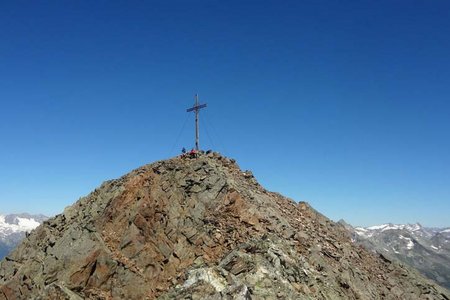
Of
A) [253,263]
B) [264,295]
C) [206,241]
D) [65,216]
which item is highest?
[65,216]

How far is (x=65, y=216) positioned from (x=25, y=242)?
5533 millimetres

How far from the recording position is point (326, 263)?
38.1m

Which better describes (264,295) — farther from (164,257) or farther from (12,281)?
(12,281)

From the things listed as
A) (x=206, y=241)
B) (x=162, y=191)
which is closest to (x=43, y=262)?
(x=162, y=191)

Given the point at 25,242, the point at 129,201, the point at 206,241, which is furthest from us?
the point at 25,242

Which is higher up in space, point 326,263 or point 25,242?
point 25,242

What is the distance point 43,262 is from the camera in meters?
38.4

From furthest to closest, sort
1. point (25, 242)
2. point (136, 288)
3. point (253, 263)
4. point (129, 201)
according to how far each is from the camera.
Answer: point (25, 242) → point (129, 201) → point (136, 288) → point (253, 263)

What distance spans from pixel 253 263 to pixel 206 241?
265 inches

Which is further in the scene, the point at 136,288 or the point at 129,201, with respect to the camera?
the point at 129,201

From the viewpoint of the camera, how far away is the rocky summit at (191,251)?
32062mm

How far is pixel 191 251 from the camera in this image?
37.1 m

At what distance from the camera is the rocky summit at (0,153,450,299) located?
3206 cm

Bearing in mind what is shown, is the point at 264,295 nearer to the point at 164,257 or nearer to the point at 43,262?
the point at 164,257
